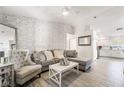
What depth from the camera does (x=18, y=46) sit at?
204 centimetres

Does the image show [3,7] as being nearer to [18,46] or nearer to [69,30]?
[18,46]

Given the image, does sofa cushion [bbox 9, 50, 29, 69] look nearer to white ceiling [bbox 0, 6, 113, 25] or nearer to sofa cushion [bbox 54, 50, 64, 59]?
white ceiling [bbox 0, 6, 113, 25]

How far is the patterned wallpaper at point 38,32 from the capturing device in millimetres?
1908

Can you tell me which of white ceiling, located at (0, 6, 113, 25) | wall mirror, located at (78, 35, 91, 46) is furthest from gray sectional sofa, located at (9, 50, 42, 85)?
wall mirror, located at (78, 35, 91, 46)

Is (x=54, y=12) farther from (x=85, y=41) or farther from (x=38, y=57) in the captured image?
(x=85, y=41)

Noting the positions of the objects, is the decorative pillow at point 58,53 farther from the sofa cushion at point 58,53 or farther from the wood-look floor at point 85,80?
the wood-look floor at point 85,80

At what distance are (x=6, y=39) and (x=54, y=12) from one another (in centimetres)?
142

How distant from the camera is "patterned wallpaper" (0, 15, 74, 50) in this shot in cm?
191

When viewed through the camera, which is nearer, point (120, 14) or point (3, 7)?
point (3, 7)

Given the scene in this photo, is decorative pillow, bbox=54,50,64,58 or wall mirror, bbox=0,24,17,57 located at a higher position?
wall mirror, bbox=0,24,17,57

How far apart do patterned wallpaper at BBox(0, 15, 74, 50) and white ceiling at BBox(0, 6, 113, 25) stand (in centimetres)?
12
